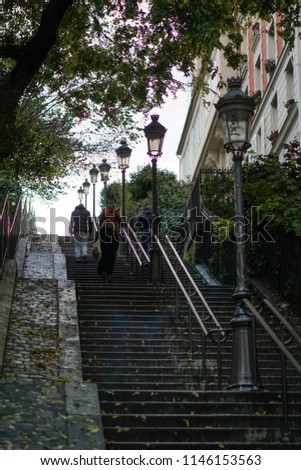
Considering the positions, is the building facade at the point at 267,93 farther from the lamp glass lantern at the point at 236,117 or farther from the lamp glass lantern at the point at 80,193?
the lamp glass lantern at the point at 236,117

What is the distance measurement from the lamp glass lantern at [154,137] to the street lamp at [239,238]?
633cm

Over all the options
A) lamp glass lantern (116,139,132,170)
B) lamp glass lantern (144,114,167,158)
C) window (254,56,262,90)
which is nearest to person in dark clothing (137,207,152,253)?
lamp glass lantern (116,139,132,170)

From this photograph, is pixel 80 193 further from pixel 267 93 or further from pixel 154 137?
pixel 154 137

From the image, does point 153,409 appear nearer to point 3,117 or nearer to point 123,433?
point 123,433

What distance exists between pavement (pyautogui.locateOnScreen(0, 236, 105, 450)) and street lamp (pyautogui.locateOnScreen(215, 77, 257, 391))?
189 cm

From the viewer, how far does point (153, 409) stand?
383 inches

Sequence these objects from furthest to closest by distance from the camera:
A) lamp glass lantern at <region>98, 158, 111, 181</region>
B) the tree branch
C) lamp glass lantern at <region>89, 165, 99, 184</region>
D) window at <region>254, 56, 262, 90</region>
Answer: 1. window at <region>254, 56, 262, 90</region>
2. lamp glass lantern at <region>89, 165, 99, 184</region>
3. lamp glass lantern at <region>98, 158, 111, 181</region>
4. the tree branch

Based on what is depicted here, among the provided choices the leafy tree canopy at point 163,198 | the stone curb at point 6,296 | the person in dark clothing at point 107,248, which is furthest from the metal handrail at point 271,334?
the leafy tree canopy at point 163,198

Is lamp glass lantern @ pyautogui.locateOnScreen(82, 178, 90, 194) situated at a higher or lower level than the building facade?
lower

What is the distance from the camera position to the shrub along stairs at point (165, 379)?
902 centimetres

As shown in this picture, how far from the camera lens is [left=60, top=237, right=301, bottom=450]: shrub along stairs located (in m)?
9.02

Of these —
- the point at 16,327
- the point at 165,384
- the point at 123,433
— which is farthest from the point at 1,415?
the point at 16,327

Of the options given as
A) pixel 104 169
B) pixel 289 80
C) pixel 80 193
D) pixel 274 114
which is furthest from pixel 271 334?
pixel 80 193

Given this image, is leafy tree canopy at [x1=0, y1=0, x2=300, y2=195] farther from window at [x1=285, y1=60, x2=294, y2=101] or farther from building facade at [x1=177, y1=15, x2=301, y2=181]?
window at [x1=285, y1=60, x2=294, y2=101]
